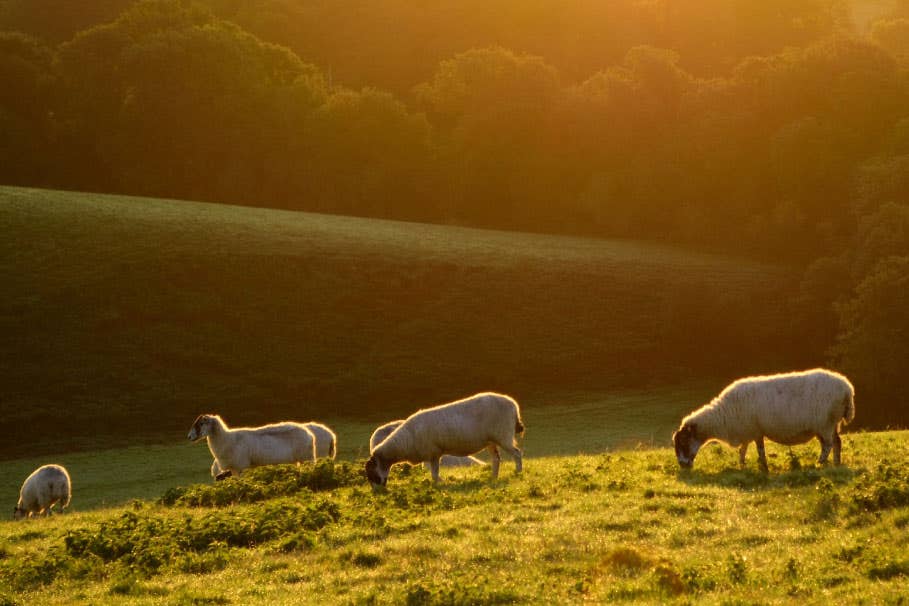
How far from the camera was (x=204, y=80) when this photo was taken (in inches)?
3509

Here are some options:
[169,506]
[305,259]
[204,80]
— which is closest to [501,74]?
[204,80]

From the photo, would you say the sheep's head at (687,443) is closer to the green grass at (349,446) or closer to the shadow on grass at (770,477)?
the shadow on grass at (770,477)

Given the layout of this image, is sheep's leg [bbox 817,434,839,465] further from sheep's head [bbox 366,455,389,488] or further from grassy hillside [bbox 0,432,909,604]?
sheep's head [bbox 366,455,389,488]

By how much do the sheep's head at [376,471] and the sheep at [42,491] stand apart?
1070 cm

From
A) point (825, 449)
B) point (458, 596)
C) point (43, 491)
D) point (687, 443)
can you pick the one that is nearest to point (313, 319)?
point (43, 491)

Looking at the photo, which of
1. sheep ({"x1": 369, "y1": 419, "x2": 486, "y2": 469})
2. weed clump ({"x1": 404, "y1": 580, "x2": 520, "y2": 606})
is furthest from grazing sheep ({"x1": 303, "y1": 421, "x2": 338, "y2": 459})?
weed clump ({"x1": 404, "y1": 580, "x2": 520, "y2": 606})

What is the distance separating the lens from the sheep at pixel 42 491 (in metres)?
28.1

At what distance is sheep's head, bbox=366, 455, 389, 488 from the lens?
21219mm

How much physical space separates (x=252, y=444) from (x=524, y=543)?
12510 millimetres

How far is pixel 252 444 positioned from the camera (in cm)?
2606

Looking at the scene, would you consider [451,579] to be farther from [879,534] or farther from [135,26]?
[135,26]

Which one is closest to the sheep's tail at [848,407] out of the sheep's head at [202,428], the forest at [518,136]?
the sheep's head at [202,428]

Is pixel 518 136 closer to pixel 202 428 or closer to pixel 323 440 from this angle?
pixel 323 440

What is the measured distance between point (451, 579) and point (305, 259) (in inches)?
2101
